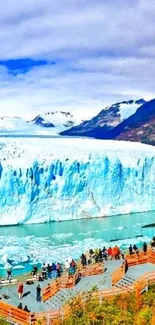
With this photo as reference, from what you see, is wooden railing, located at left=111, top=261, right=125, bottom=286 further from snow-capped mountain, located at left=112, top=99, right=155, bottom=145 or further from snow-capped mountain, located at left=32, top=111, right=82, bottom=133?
snow-capped mountain, located at left=32, top=111, right=82, bottom=133

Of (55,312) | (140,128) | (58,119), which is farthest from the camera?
(58,119)

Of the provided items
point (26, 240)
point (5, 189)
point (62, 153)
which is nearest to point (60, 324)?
point (26, 240)

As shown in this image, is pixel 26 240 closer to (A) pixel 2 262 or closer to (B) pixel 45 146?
(A) pixel 2 262

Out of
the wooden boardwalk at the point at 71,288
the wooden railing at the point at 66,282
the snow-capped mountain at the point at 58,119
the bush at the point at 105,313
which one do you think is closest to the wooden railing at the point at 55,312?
the wooden boardwalk at the point at 71,288

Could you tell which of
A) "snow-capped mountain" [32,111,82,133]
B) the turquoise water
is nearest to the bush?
the turquoise water

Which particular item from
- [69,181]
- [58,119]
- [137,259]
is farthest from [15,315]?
[58,119]

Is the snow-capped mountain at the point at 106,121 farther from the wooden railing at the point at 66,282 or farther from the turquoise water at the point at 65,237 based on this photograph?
the wooden railing at the point at 66,282

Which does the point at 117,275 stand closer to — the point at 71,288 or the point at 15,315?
the point at 71,288
